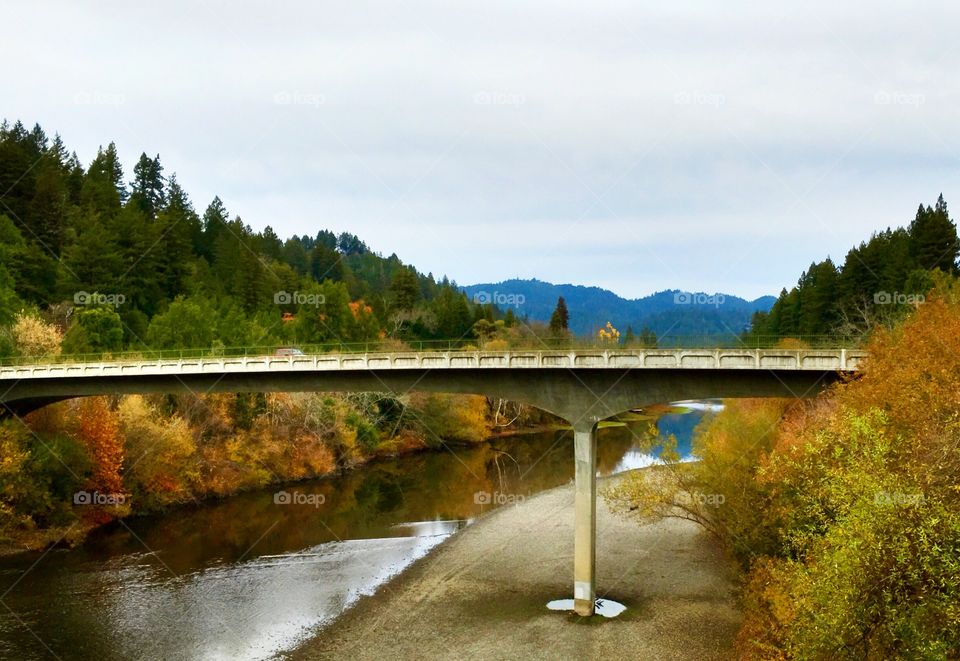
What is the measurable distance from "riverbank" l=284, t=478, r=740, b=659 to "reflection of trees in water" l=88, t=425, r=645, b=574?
A: 28.1ft

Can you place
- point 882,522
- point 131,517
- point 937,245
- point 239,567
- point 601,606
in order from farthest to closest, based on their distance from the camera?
point 937,245, point 131,517, point 239,567, point 601,606, point 882,522

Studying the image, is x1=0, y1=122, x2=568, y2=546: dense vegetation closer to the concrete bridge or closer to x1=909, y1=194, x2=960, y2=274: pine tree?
the concrete bridge

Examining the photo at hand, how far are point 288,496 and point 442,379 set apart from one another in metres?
26.5

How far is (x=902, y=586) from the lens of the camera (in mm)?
14906

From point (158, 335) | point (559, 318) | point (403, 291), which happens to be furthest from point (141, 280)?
point (559, 318)

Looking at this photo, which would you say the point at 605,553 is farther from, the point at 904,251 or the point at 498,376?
the point at 904,251

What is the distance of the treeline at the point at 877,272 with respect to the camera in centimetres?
7456

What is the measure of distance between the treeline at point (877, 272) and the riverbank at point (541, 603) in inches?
1649

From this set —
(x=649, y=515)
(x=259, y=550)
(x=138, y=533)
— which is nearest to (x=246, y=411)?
(x=138, y=533)

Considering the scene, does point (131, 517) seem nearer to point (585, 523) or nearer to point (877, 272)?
point (585, 523)

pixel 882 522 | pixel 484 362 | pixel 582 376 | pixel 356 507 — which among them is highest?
pixel 484 362

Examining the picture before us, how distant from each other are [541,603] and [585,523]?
3.74 m

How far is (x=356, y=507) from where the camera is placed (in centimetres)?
5272

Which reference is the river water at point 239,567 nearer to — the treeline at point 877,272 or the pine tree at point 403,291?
the treeline at point 877,272
